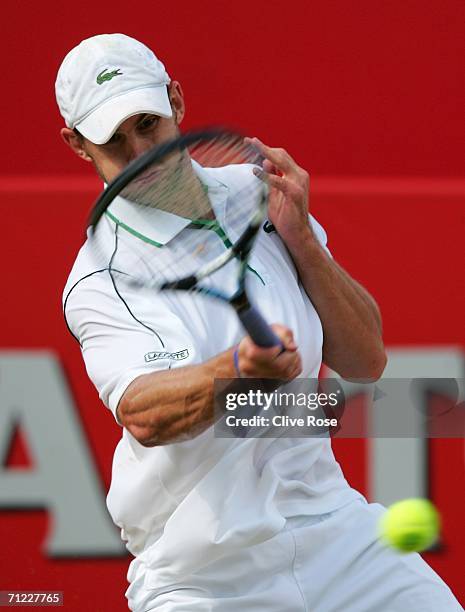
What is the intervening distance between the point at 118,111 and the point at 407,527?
2.81 ft

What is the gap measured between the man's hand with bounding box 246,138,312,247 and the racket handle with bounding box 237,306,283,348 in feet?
1.47

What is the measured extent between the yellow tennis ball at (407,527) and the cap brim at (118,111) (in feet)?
2.58

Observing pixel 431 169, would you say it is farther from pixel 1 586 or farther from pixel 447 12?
pixel 1 586

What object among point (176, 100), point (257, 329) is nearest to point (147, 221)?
point (176, 100)

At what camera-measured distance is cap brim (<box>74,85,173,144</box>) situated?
6.77 feet

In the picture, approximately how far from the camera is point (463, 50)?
3570mm

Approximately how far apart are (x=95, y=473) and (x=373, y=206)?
106 centimetres

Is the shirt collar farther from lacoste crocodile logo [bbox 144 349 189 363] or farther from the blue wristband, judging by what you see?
the blue wristband

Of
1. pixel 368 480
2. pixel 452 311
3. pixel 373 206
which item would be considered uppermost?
pixel 373 206

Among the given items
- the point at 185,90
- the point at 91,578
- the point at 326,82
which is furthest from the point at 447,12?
the point at 91,578

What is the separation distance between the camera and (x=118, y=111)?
81.3 inches

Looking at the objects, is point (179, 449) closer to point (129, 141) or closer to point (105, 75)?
point (129, 141)

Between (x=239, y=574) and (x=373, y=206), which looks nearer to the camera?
(x=239, y=574)

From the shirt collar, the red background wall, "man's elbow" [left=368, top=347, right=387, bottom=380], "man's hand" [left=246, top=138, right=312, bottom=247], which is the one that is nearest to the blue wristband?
the shirt collar
